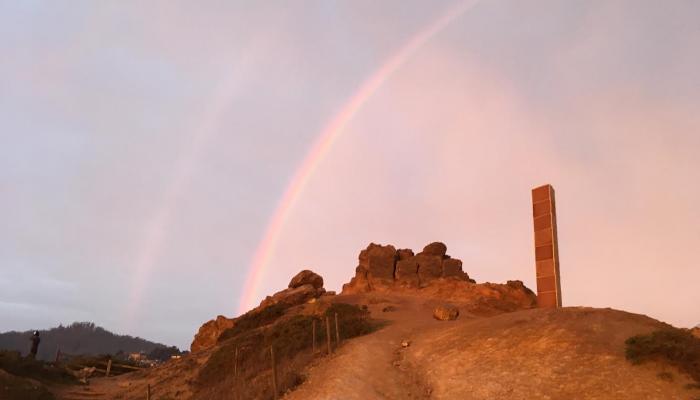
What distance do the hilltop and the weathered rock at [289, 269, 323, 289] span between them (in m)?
15.0

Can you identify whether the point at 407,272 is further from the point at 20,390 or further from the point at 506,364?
the point at 506,364

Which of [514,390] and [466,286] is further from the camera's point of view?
[466,286]

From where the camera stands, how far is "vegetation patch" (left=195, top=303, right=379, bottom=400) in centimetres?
2309

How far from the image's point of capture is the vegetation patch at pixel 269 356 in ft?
75.8

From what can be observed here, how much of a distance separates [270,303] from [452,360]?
35891 millimetres

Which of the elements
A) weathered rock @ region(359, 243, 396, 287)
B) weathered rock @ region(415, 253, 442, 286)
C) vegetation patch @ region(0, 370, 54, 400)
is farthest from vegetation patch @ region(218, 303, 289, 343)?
vegetation patch @ region(0, 370, 54, 400)

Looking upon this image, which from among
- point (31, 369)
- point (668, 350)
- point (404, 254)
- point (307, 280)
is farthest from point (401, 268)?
point (668, 350)

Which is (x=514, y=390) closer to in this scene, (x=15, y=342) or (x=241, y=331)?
(x=241, y=331)

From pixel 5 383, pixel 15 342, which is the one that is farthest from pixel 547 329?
pixel 15 342

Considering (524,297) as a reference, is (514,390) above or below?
below

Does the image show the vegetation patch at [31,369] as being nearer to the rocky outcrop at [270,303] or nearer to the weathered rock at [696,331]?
the rocky outcrop at [270,303]

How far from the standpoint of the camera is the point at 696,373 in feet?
56.4

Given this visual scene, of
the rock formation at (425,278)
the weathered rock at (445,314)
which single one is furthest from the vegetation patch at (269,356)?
the rock formation at (425,278)

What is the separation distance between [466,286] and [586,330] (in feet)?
101
